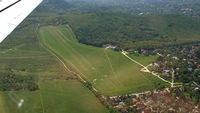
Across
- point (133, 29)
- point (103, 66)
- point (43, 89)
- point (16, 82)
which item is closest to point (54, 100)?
point (43, 89)

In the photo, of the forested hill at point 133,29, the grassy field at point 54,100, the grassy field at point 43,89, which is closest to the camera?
the grassy field at point 54,100

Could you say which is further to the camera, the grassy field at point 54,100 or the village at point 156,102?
the village at point 156,102

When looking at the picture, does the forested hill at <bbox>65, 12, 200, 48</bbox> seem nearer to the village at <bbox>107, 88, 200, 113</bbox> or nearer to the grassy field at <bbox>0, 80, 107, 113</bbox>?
the village at <bbox>107, 88, 200, 113</bbox>

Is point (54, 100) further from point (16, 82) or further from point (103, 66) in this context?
point (103, 66)

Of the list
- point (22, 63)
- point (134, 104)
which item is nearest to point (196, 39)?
point (134, 104)

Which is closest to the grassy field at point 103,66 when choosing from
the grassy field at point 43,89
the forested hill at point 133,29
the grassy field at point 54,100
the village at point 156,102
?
the village at point 156,102

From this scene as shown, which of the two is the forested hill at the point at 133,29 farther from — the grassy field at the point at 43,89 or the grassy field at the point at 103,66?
the grassy field at the point at 43,89
